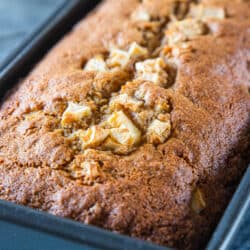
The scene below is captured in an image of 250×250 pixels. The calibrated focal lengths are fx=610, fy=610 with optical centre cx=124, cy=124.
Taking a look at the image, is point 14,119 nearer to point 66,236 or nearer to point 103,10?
point 66,236

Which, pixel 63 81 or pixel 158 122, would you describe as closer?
pixel 158 122

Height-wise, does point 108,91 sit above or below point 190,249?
above

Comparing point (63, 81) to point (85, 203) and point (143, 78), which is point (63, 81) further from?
point (85, 203)

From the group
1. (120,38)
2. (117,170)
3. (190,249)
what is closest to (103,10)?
(120,38)

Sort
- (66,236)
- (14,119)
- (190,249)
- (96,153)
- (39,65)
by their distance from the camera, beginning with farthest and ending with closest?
(39,65), (14,119), (96,153), (190,249), (66,236)

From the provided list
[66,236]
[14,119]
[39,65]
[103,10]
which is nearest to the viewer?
[66,236]

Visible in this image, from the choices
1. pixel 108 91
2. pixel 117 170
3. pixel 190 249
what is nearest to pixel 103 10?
pixel 108 91
